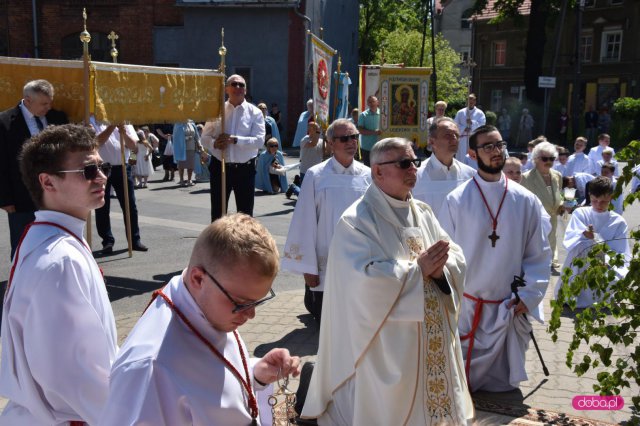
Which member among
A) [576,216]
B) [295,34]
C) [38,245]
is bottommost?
[576,216]

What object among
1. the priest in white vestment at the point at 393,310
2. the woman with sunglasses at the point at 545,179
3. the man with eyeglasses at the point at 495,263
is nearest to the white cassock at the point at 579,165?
the woman with sunglasses at the point at 545,179

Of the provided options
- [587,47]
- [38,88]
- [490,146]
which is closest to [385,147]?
[490,146]

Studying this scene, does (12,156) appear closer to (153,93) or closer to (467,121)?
(153,93)

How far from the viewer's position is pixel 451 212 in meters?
6.00

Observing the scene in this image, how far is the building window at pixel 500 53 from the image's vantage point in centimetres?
5072

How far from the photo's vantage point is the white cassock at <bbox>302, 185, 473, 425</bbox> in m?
4.37

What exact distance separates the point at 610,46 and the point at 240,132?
4146 centimetres

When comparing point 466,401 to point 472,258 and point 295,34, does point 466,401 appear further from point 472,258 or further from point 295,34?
point 295,34

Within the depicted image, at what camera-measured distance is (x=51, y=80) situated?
26.4 ft

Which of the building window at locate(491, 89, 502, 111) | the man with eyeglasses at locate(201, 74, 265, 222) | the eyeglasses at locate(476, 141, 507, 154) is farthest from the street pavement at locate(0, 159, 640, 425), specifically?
the building window at locate(491, 89, 502, 111)

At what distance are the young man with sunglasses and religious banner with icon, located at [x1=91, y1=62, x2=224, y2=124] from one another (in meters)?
5.18

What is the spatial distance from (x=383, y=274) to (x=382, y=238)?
263 mm

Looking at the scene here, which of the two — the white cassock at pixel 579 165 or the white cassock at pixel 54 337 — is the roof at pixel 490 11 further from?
the white cassock at pixel 54 337

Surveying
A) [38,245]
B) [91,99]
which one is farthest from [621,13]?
[38,245]
